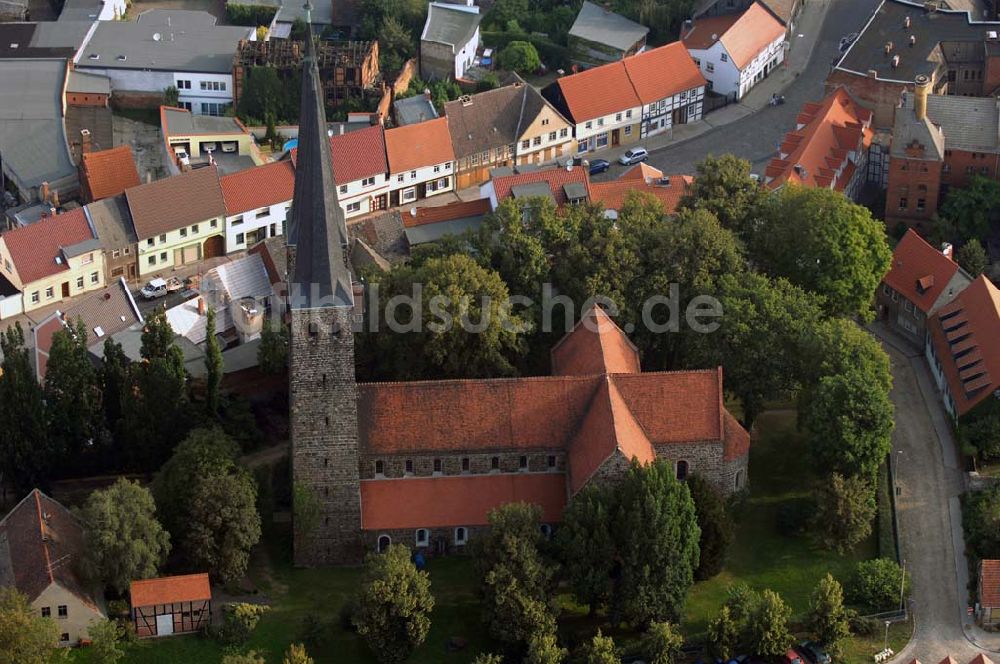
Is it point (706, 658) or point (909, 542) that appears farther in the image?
point (909, 542)

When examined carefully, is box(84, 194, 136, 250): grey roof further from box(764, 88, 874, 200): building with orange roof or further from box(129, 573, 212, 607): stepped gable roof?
box(764, 88, 874, 200): building with orange roof

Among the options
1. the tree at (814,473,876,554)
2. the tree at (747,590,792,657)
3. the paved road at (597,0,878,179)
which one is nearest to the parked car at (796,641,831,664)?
the tree at (747,590,792,657)

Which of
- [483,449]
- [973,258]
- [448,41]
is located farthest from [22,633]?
[448,41]

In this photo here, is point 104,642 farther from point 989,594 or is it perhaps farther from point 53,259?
point 989,594

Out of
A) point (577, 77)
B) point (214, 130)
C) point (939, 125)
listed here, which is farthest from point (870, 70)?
point (214, 130)

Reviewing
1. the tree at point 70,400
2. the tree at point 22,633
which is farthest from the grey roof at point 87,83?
the tree at point 22,633

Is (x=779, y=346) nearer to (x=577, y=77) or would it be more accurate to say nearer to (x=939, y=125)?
(x=939, y=125)
